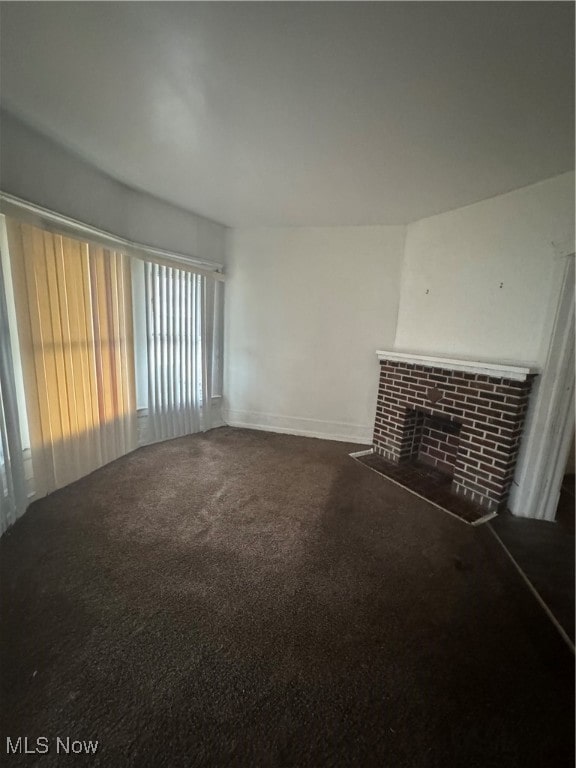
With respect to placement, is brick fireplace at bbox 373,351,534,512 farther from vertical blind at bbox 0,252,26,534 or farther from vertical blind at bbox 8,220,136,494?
vertical blind at bbox 0,252,26,534

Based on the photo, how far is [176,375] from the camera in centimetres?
312

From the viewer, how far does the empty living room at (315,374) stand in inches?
39.2

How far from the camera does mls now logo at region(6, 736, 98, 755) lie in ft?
2.84

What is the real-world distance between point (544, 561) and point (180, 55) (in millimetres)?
3043

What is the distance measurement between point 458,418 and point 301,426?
172cm

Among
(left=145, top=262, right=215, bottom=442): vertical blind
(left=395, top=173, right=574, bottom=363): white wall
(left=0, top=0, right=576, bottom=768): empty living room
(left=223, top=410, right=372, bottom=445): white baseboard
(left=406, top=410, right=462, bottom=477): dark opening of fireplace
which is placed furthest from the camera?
(left=223, top=410, right=372, bottom=445): white baseboard

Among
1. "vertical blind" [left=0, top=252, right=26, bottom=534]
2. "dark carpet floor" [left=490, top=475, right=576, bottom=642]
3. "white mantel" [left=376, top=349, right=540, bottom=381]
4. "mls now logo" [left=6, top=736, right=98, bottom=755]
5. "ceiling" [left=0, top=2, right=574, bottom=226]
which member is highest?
"ceiling" [left=0, top=2, right=574, bottom=226]

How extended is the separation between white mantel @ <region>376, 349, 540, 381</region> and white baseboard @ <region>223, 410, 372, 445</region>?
0.95m

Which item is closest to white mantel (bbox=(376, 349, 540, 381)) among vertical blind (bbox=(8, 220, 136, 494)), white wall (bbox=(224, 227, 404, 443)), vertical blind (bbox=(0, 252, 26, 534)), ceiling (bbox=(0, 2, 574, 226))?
white wall (bbox=(224, 227, 404, 443))

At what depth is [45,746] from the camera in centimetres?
88

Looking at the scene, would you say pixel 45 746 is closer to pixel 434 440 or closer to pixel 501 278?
pixel 434 440

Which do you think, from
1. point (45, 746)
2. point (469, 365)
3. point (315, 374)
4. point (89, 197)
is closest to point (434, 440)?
point (469, 365)

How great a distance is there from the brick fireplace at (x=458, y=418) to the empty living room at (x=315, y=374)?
0.02m

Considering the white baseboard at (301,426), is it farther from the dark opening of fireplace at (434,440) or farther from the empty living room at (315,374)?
the dark opening of fireplace at (434,440)
